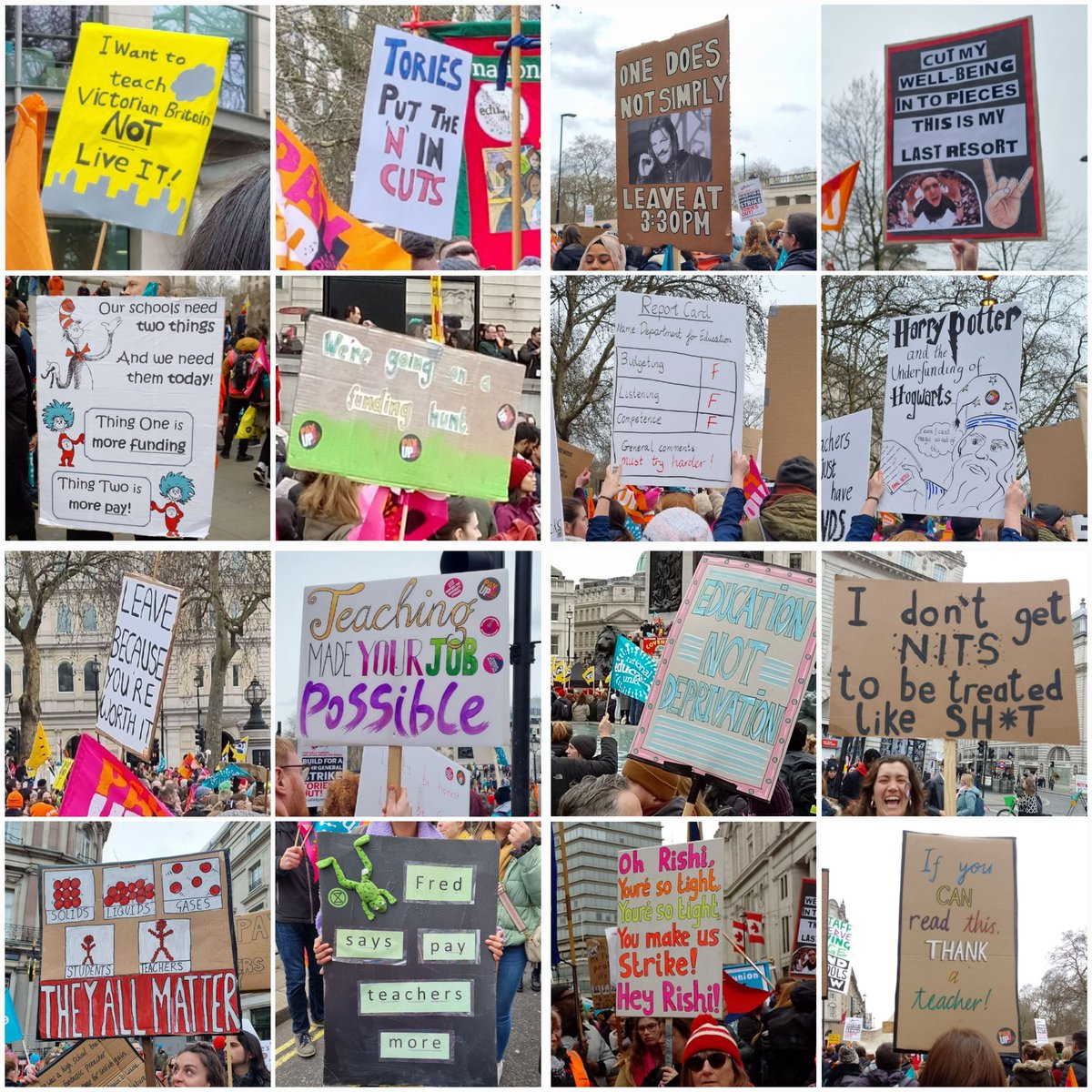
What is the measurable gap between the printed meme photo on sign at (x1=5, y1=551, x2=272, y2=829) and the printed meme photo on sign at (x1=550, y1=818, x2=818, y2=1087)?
3.63 ft

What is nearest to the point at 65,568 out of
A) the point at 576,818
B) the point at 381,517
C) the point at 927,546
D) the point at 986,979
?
the point at 381,517

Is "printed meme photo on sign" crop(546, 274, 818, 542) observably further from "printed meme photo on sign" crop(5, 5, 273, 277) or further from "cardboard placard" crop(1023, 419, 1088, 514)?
"printed meme photo on sign" crop(5, 5, 273, 277)

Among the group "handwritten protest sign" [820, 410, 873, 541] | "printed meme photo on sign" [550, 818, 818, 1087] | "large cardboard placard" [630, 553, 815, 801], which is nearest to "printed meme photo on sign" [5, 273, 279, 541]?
"large cardboard placard" [630, 553, 815, 801]

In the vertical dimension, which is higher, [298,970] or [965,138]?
[965,138]

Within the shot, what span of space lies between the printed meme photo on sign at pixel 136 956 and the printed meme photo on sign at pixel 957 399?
2.34 metres

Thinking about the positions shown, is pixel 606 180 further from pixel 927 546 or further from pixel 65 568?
pixel 65 568

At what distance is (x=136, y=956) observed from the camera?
4383 millimetres

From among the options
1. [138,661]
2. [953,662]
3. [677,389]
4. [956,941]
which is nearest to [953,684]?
[953,662]

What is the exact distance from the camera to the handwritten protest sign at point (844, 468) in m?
4.38

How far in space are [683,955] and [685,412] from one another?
1.75 meters

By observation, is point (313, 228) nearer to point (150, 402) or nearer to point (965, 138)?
point (150, 402)

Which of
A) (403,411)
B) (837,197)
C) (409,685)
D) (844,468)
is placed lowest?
(409,685)

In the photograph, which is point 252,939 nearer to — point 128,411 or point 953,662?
point 128,411

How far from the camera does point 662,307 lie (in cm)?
438
